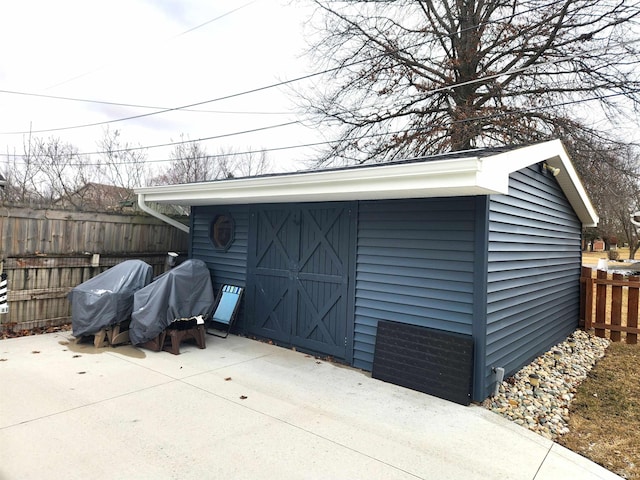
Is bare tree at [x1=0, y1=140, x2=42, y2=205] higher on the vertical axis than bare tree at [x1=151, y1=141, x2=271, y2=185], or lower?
lower

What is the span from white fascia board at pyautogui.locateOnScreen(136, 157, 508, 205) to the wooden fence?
15.4 ft

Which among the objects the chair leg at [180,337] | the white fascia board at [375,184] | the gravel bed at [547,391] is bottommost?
the gravel bed at [547,391]

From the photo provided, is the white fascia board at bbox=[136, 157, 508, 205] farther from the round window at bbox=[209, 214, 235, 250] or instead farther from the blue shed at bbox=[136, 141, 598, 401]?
the round window at bbox=[209, 214, 235, 250]

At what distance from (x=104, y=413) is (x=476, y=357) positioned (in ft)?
10.2

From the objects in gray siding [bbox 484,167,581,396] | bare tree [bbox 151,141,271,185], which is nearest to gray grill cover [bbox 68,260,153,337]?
gray siding [bbox 484,167,581,396]

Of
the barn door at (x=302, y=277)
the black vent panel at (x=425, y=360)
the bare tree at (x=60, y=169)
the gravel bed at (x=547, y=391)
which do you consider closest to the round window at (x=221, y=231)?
the barn door at (x=302, y=277)

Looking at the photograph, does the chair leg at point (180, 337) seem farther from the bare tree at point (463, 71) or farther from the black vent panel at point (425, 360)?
the bare tree at point (463, 71)

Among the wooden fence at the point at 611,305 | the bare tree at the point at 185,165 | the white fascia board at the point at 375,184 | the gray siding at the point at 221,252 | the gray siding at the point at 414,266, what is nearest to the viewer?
the white fascia board at the point at 375,184

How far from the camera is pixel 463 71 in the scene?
977 cm

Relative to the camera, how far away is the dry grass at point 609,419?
285 centimetres

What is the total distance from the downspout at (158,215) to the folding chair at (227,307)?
64.0 inches

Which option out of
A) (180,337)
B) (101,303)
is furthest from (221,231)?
(101,303)

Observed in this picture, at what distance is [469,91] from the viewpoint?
32.4 ft

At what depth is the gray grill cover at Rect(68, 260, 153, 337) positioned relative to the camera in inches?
184
